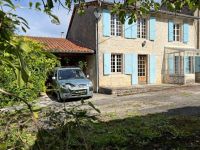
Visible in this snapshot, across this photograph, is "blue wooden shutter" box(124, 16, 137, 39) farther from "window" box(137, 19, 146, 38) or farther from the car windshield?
the car windshield

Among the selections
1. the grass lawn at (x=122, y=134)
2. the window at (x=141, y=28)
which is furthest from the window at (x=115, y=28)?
the grass lawn at (x=122, y=134)

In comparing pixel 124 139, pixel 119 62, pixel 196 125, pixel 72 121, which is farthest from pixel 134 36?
pixel 72 121

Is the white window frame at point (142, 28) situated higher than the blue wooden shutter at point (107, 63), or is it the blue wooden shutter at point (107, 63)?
the white window frame at point (142, 28)

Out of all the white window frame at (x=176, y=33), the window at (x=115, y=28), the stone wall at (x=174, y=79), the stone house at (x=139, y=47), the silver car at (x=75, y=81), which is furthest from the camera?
the white window frame at (x=176, y=33)

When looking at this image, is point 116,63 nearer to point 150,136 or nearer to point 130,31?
point 130,31

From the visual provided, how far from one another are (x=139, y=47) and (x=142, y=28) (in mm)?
1493

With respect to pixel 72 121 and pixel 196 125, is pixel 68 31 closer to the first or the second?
pixel 196 125

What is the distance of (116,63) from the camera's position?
22.8 metres

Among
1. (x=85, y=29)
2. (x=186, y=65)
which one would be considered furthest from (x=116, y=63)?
(x=186, y=65)

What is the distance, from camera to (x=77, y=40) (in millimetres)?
23781

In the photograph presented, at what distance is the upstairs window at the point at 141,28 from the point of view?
78.5 feet

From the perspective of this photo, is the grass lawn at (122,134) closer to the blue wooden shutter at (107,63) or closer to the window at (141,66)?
the blue wooden shutter at (107,63)

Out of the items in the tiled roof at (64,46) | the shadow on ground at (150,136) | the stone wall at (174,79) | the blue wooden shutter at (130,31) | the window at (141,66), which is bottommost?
the shadow on ground at (150,136)

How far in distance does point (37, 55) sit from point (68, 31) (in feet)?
80.1
